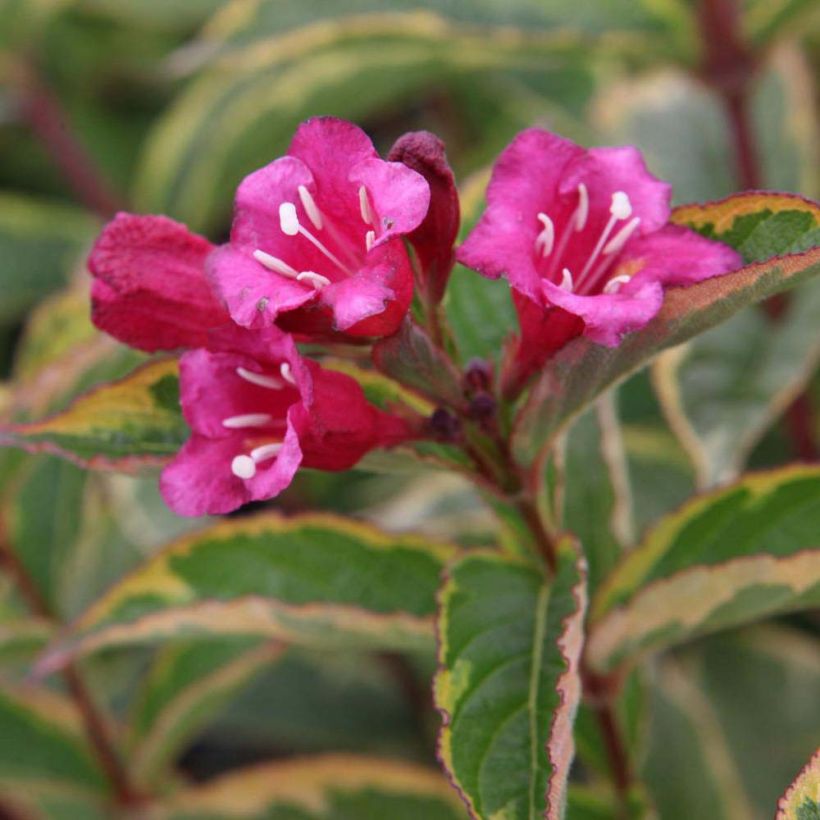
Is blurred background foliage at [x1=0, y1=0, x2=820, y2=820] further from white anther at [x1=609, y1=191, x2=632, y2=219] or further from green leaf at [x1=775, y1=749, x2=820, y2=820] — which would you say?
green leaf at [x1=775, y1=749, x2=820, y2=820]

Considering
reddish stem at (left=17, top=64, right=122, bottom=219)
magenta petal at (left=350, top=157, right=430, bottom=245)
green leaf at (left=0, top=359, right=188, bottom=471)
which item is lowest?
reddish stem at (left=17, top=64, right=122, bottom=219)

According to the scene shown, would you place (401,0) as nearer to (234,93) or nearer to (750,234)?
(234,93)

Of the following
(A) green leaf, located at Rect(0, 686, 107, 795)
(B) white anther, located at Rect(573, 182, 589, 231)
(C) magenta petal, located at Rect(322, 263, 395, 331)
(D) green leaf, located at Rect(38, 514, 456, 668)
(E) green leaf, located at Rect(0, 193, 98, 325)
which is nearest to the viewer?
(C) magenta petal, located at Rect(322, 263, 395, 331)

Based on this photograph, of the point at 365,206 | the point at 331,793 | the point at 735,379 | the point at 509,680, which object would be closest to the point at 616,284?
the point at 365,206

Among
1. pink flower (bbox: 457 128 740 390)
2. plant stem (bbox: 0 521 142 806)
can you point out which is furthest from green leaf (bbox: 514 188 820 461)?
plant stem (bbox: 0 521 142 806)

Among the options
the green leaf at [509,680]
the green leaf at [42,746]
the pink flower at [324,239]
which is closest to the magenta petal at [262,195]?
the pink flower at [324,239]

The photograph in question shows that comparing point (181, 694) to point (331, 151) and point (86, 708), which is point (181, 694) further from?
point (331, 151)
